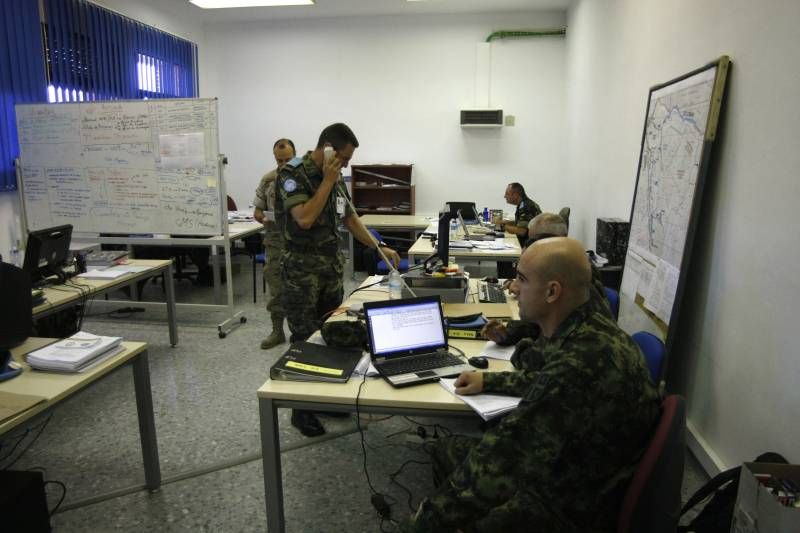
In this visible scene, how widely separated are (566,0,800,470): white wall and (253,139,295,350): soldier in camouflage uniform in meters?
2.76

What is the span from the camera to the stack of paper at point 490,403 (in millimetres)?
1492

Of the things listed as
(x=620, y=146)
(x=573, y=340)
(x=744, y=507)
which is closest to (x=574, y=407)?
(x=573, y=340)

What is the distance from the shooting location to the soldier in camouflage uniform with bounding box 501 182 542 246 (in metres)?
5.14

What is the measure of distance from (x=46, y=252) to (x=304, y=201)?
161cm

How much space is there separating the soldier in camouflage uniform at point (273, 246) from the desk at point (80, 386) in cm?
172

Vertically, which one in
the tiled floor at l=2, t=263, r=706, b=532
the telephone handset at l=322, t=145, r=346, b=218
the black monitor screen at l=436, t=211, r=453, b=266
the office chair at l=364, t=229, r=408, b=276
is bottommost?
the tiled floor at l=2, t=263, r=706, b=532

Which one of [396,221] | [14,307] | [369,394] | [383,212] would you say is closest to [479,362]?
[369,394]

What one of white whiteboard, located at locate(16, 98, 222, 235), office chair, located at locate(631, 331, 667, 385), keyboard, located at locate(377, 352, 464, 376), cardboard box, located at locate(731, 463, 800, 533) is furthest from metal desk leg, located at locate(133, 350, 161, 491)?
white whiteboard, located at locate(16, 98, 222, 235)

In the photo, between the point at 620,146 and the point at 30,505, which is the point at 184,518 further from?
the point at 620,146

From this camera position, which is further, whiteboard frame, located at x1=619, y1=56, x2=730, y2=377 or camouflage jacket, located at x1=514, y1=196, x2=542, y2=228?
camouflage jacket, located at x1=514, y1=196, x2=542, y2=228

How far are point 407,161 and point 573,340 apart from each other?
6442 mm

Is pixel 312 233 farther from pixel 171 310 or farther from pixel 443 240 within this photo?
pixel 171 310

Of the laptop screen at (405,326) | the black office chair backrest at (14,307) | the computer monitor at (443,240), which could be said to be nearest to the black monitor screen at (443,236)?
the computer monitor at (443,240)

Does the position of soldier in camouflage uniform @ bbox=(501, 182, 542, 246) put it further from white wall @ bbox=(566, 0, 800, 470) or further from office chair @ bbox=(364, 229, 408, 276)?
white wall @ bbox=(566, 0, 800, 470)
